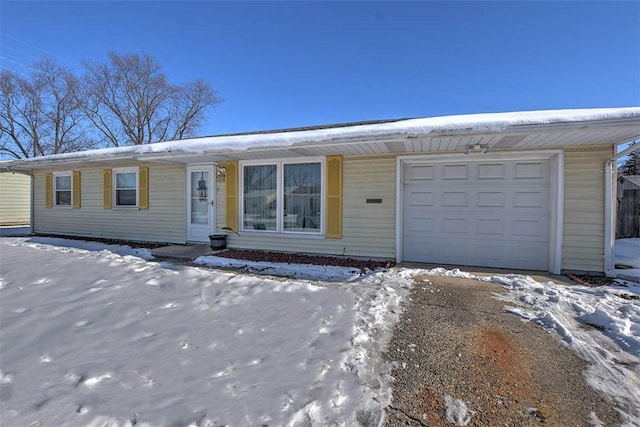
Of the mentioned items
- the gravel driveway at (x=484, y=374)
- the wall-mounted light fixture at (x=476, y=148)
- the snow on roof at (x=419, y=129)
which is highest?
the snow on roof at (x=419, y=129)

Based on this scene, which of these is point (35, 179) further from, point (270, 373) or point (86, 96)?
point (86, 96)

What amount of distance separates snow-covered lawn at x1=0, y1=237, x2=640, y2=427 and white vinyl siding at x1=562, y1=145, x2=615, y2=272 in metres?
0.97

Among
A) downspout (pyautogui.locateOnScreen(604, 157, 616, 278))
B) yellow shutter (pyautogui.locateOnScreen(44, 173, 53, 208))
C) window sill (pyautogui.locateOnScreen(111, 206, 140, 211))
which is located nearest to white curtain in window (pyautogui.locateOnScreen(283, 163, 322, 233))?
window sill (pyautogui.locateOnScreen(111, 206, 140, 211))

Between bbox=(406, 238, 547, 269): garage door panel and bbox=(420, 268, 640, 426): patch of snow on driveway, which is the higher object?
bbox=(406, 238, 547, 269): garage door panel

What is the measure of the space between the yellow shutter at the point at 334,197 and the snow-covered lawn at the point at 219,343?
2.23 meters

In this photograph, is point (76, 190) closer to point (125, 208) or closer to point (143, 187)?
point (125, 208)

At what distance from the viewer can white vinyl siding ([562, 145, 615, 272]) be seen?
536 cm

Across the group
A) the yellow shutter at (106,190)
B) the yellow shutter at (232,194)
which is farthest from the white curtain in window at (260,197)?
the yellow shutter at (106,190)

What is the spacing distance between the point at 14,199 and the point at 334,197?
686 inches

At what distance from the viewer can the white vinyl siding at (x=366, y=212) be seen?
6512mm

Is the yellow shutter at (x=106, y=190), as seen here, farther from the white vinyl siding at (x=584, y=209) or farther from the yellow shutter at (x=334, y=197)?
the white vinyl siding at (x=584, y=209)

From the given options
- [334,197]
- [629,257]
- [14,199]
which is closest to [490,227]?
[334,197]

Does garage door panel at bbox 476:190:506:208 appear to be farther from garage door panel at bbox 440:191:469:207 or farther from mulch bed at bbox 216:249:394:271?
mulch bed at bbox 216:249:394:271

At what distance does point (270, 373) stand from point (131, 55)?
31.3 meters
